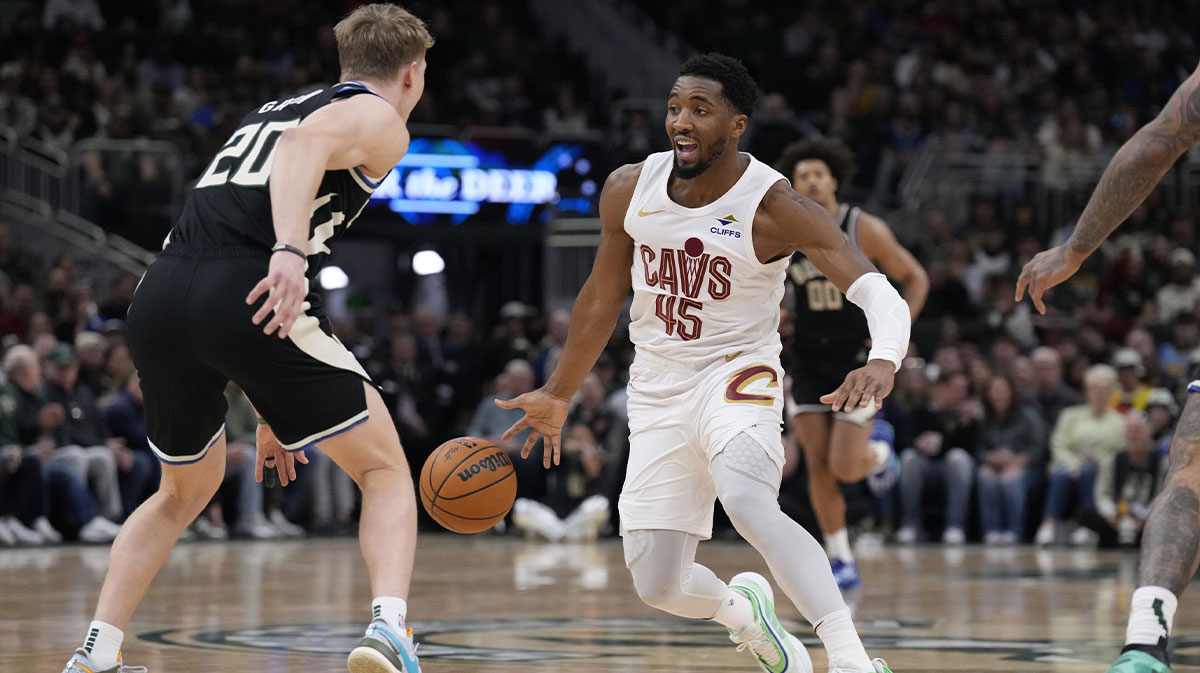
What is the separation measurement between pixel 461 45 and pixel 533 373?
7.27m

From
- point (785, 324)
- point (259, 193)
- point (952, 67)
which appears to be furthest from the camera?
point (952, 67)

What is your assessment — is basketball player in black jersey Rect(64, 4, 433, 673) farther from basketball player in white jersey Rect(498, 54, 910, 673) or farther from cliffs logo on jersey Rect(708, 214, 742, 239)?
cliffs logo on jersey Rect(708, 214, 742, 239)

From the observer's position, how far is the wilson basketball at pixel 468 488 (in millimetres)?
5582

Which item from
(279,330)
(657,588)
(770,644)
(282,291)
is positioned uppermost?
(282,291)

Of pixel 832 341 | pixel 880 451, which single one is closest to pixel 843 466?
pixel 832 341

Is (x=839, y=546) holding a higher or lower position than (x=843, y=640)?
lower

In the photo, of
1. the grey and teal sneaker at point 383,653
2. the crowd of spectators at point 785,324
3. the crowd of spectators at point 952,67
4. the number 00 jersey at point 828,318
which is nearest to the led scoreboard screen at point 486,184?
the crowd of spectators at point 785,324

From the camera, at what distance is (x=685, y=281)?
533 centimetres

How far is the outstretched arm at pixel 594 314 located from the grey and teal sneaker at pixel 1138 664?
86.8 inches

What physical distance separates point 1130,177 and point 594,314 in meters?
1.92

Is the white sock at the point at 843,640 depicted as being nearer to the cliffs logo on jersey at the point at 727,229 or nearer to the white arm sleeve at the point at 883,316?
the white arm sleeve at the point at 883,316

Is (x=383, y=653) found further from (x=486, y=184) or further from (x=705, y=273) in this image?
(x=486, y=184)

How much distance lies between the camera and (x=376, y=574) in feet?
15.8

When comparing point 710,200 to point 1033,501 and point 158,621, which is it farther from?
point 1033,501
